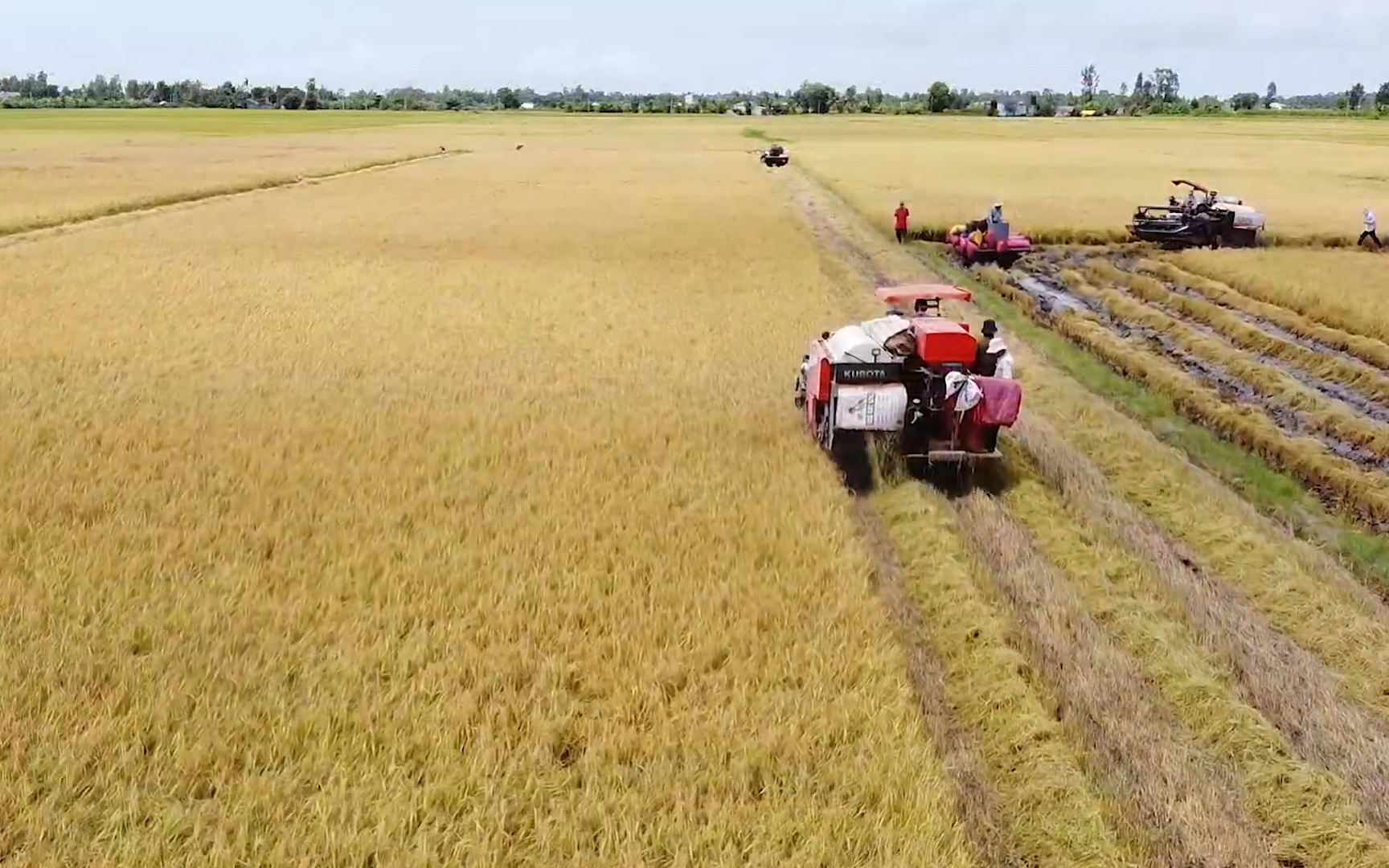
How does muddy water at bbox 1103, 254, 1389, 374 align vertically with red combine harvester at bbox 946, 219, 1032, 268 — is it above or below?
below

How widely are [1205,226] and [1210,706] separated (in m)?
19.4

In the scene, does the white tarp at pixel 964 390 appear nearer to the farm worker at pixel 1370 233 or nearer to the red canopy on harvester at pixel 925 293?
the red canopy on harvester at pixel 925 293

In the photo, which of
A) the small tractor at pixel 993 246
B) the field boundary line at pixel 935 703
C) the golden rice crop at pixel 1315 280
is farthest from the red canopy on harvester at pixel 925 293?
the small tractor at pixel 993 246

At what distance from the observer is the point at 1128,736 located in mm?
4828

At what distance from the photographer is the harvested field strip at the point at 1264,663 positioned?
15.8 ft

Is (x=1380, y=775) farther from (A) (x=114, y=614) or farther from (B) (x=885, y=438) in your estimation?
(A) (x=114, y=614)

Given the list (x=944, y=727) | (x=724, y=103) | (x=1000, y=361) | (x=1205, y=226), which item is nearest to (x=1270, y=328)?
(x=1205, y=226)

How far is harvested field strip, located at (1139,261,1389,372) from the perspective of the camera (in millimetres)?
12680

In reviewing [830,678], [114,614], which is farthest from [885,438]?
[114,614]

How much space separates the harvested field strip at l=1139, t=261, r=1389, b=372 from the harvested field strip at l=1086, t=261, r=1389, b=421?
0.56 ft

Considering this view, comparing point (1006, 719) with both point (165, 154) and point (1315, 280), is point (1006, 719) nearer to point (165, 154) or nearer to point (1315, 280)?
point (1315, 280)

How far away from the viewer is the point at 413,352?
12.3 m

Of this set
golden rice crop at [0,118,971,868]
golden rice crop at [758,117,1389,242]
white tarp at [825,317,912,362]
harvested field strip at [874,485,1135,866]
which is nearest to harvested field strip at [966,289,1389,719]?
white tarp at [825,317,912,362]

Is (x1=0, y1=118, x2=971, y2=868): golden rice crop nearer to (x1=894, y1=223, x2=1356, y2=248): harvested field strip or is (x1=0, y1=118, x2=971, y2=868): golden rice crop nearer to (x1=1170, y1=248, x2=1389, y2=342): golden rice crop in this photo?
(x1=1170, y1=248, x2=1389, y2=342): golden rice crop
